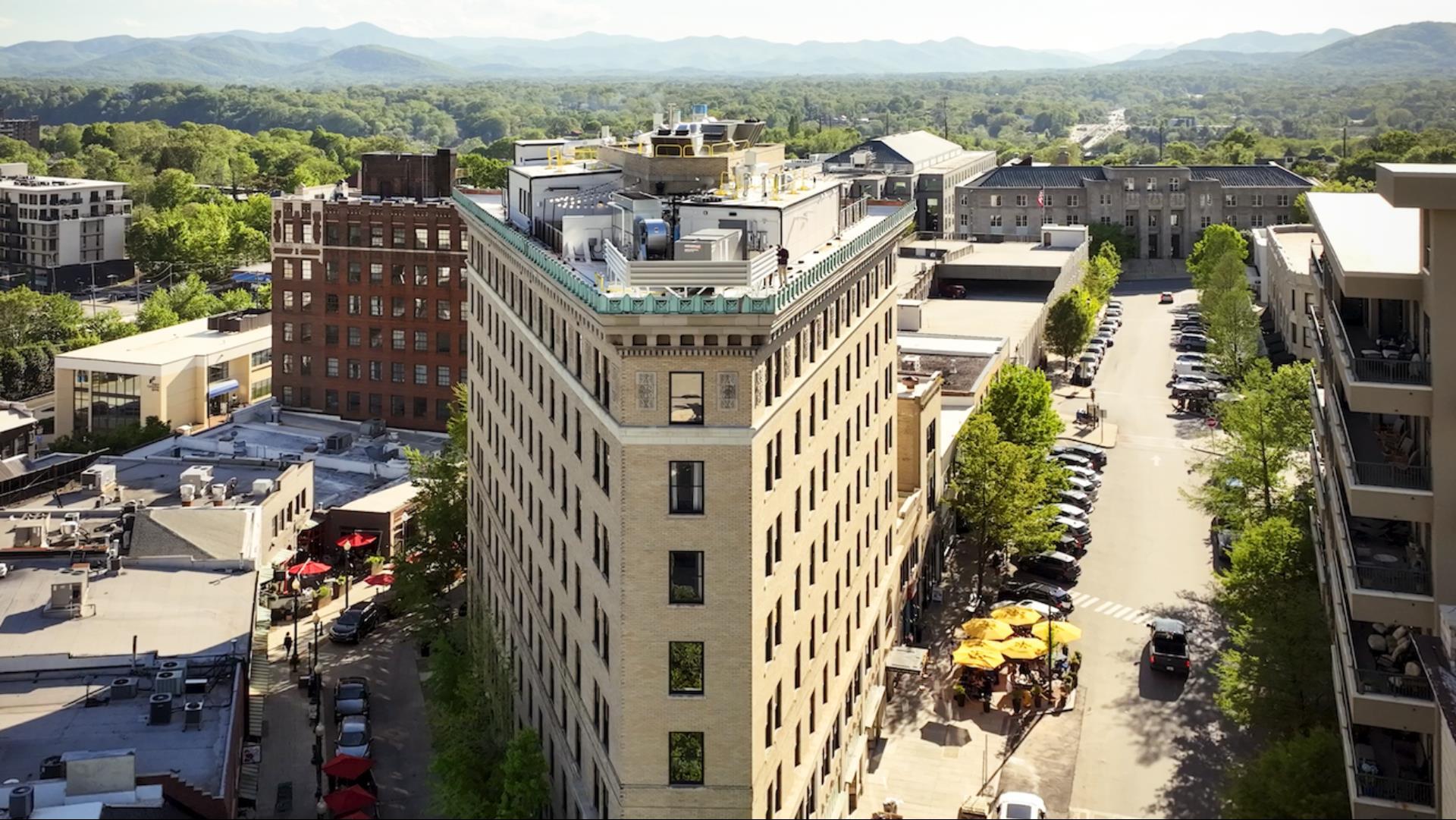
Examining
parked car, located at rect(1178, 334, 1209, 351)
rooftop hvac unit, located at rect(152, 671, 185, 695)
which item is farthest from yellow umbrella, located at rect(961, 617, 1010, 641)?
parked car, located at rect(1178, 334, 1209, 351)

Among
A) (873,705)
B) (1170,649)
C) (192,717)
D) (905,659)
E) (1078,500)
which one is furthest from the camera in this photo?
(1078,500)

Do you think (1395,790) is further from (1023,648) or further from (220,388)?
(220,388)

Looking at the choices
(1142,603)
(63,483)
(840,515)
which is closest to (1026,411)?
(1142,603)

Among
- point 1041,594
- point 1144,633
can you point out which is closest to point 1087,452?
point 1041,594

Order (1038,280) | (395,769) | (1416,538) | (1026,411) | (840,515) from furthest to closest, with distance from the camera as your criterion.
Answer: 1. (1038,280)
2. (1026,411)
3. (395,769)
4. (840,515)
5. (1416,538)

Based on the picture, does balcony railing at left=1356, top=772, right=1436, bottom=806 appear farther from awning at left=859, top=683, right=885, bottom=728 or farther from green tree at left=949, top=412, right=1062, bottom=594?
green tree at left=949, top=412, right=1062, bottom=594

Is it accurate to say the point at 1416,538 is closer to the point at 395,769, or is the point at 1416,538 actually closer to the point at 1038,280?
the point at 395,769
